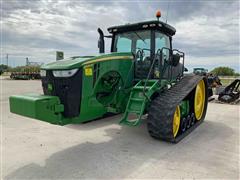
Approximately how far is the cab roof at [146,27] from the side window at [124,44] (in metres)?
0.22

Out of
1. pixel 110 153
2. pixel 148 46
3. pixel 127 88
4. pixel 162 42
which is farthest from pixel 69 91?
pixel 162 42

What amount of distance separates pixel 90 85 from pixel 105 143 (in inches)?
51.2

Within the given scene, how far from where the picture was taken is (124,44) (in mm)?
5410

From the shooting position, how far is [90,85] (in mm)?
3836

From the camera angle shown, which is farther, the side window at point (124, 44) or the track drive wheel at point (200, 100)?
the track drive wheel at point (200, 100)

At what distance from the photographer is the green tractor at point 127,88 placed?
3.56 meters

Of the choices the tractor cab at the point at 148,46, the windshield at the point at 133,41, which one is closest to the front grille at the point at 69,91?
the tractor cab at the point at 148,46

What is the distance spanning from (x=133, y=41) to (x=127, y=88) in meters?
1.24

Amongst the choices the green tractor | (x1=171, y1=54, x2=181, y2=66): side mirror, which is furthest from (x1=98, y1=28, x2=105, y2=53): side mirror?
(x1=171, y1=54, x2=181, y2=66): side mirror

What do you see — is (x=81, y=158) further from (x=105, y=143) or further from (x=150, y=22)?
(x=150, y=22)

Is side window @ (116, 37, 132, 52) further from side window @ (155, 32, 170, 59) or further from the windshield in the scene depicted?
side window @ (155, 32, 170, 59)

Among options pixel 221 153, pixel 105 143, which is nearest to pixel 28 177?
pixel 105 143

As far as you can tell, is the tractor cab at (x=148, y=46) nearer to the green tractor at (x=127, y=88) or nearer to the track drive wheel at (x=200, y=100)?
the green tractor at (x=127, y=88)

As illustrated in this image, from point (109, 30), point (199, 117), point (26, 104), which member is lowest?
point (199, 117)
